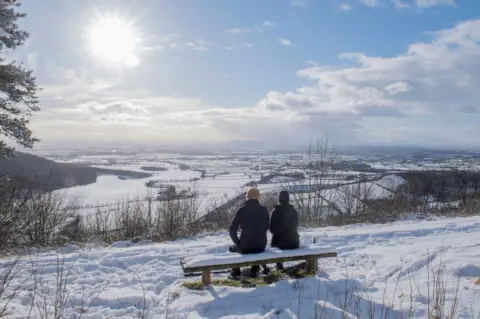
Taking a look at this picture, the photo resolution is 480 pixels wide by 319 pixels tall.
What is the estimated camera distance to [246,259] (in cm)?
567

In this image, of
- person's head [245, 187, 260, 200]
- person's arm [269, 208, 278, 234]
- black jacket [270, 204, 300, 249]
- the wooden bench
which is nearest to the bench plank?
the wooden bench

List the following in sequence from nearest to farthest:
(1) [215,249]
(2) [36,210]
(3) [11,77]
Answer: (1) [215,249] < (3) [11,77] < (2) [36,210]

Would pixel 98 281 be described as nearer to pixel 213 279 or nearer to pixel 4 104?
pixel 213 279

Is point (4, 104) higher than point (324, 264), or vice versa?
point (4, 104)

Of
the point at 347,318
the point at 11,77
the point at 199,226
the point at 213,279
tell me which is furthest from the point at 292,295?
the point at 11,77

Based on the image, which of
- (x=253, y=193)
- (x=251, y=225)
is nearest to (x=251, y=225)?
(x=251, y=225)

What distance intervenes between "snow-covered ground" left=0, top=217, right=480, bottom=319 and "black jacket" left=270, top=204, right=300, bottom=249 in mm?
753

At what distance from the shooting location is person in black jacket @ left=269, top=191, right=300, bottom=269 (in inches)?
253

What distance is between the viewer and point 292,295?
4961 millimetres

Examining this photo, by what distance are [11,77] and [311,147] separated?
1638cm

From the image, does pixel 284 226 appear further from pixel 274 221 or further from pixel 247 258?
pixel 247 258

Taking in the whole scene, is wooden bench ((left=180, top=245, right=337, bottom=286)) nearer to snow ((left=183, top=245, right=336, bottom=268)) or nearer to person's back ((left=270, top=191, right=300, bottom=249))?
snow ((left=183, top=245, right=336, bottom=268))

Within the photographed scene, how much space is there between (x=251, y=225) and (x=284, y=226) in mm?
682

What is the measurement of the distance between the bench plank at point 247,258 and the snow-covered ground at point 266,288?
1.18 ft
